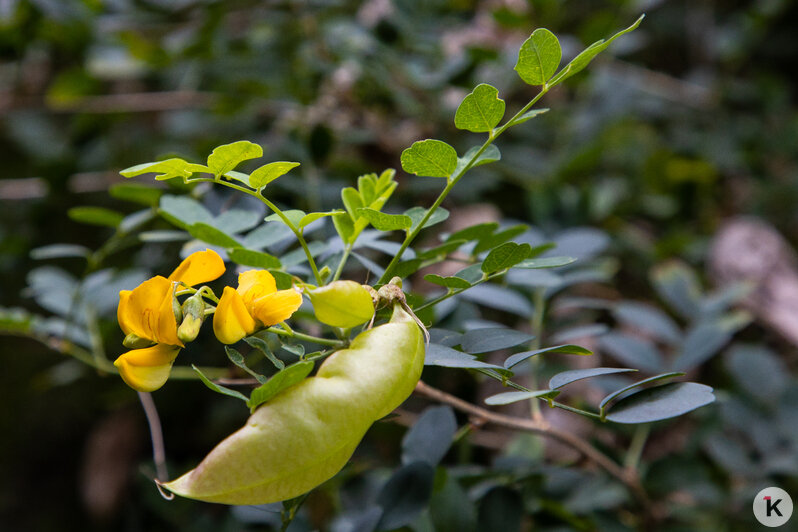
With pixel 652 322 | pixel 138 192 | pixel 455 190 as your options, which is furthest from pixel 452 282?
pixel 455 190

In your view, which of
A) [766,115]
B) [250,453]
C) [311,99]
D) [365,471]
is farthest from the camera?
[766,115]

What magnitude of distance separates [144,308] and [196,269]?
0.13 feet

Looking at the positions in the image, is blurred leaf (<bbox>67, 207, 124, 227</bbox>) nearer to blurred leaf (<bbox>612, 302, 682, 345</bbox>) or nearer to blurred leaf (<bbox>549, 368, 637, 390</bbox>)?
blurred leaf (<bbox>549, 368, 637, 390</bbox>)

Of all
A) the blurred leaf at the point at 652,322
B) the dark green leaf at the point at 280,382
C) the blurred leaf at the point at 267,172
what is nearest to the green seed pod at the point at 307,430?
the dark green leaf at the point at 280,382

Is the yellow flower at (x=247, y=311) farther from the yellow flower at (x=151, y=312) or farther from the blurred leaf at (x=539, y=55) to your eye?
the blurred leaf at (x=539, y=55)

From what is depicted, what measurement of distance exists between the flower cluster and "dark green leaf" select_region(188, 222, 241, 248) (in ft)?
0.33

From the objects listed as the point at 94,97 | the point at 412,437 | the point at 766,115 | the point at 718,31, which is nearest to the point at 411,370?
the point at 412,437

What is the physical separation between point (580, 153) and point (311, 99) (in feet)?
1.47

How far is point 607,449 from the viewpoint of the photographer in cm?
68

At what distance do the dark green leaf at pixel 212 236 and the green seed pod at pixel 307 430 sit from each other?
17 cm

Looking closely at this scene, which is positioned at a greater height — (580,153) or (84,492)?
(580,153)

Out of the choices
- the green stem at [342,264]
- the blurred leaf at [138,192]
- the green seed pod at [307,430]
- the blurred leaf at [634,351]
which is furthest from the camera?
the blurred leaf at [634,351]

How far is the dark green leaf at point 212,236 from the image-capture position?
17.4 inches

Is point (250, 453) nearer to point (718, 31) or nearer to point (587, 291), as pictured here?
point (587, 291)
